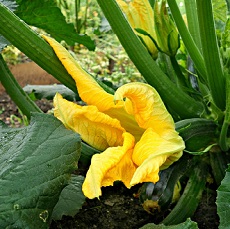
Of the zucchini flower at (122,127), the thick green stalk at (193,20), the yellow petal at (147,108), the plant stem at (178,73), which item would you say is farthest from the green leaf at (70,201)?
the thick green stalk at (193,20)

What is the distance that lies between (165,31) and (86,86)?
37cm

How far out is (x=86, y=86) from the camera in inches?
47.9

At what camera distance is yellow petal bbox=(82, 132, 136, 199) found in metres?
0.98

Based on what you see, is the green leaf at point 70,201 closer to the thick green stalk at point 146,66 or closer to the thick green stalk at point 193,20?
the thick green stalk at point 146,66

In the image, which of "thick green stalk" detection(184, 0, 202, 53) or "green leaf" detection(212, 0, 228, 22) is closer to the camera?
"thick green stalk" detection(184, 0, 202, 53)

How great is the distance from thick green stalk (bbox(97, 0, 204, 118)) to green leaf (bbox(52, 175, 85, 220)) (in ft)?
1.12

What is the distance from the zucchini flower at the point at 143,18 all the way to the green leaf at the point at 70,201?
18.8 inches

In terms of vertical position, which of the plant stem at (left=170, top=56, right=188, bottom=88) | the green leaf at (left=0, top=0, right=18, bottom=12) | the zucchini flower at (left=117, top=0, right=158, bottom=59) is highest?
the green leaf at (left=0, top=0, right=18, bottom=12)

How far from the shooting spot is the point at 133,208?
62.1 inches

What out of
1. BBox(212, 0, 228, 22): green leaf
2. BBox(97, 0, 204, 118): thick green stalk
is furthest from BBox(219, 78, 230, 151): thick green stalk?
BBox(212, 0, 228, 22): green leaf

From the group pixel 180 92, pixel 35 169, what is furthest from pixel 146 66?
pixel 35 169

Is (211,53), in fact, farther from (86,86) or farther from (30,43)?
(30,43)

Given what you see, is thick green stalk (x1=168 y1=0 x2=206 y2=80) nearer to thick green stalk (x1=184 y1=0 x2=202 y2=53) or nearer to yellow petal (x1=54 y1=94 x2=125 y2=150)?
thick green stalk (x1=184 y1=0 x2=202 y2=53)

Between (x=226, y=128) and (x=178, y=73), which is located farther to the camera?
(x=178, y=73)
